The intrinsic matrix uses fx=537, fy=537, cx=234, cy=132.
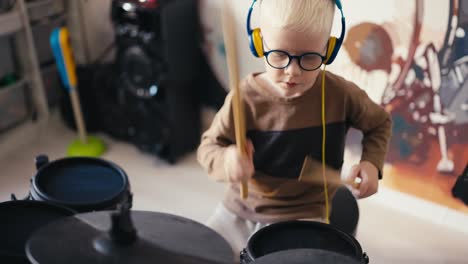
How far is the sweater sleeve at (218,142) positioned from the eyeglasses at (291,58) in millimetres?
140

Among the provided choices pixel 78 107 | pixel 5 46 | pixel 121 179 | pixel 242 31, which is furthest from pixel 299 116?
pixel 5 46

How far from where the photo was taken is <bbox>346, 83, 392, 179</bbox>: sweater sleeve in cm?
106

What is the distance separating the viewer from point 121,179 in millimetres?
1151

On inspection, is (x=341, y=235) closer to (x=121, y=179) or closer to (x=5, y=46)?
(x=121, y=179)

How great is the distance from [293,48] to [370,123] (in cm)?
28

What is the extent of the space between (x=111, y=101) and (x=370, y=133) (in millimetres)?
1178

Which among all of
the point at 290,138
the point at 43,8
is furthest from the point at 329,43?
the point at 43,8

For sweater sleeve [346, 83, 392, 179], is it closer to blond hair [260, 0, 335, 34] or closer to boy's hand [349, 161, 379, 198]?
boy's hand [349, 161, 379, 198]

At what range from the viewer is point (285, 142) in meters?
1.06

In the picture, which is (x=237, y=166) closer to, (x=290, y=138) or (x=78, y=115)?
(x=290, y=138)

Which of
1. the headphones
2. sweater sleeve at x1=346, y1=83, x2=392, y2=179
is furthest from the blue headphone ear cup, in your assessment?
sweater sleeve at x1=346, y1=83, x2=392, y2=179

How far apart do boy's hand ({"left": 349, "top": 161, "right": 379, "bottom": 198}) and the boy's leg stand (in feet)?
0.75

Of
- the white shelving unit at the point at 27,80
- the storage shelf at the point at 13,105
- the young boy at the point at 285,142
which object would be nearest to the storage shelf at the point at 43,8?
the white shelving unit at the point at 27,80

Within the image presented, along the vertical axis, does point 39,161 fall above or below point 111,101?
above
